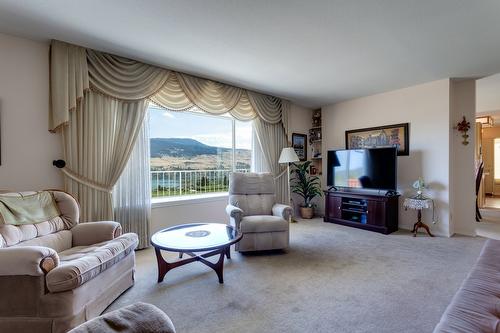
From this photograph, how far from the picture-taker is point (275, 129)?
490 cm

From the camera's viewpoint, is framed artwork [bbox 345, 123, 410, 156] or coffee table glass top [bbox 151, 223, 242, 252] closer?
coffee table glass top [bbox 151, 223, 242, 252]

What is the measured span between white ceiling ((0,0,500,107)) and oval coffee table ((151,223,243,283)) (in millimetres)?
2027

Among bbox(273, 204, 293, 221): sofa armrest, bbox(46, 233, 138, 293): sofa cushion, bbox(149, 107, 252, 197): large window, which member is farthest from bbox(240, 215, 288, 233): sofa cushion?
bbox(149, 107, 252, 197): large window

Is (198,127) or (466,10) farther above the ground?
(466,10)

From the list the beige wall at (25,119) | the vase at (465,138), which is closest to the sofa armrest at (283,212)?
the beige wall at (25,119)

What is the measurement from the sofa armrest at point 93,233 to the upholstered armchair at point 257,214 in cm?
129

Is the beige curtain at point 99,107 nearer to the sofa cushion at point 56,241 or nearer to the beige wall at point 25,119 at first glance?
the beige wall at point 25,119

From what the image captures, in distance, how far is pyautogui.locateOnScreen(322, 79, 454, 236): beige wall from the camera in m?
3.78

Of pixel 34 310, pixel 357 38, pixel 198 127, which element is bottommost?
pixel 34 310

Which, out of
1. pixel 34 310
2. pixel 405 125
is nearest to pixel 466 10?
pixel 405 125

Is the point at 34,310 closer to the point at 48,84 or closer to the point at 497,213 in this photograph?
the point at 48,84

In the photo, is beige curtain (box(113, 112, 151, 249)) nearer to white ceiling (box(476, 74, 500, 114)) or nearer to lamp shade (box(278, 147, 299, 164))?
lamp shade (box(278, 147, 299, 164))

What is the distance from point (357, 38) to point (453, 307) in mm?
2418

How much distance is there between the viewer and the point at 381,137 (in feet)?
14.6
